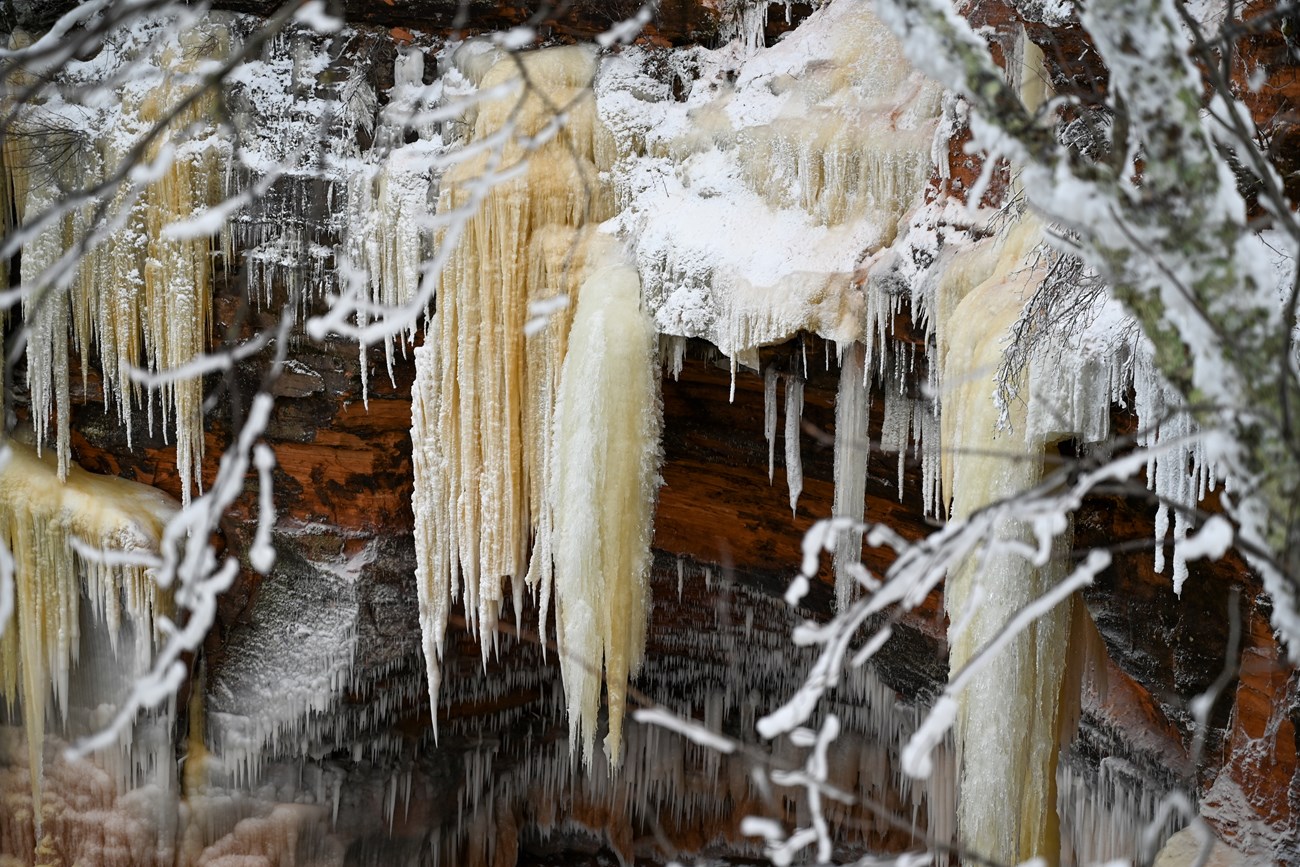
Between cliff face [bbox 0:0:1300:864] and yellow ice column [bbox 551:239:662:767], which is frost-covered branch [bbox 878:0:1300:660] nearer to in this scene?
cliff face [bbox 0:0:1300:864]

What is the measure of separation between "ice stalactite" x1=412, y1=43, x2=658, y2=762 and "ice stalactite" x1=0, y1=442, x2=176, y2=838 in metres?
2.32

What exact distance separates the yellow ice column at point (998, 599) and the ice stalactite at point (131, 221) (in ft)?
13.3

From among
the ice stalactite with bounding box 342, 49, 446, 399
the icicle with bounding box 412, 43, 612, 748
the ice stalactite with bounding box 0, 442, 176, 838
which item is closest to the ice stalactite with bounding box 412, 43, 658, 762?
the icicle with bounding box 412, 43, 612, 748

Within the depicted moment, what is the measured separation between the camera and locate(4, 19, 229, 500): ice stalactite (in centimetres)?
645

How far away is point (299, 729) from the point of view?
324 inches

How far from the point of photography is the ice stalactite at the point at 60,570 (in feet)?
24.1

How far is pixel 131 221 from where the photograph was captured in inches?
254

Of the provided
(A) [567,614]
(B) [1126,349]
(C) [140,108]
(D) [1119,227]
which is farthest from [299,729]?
(D) [1119,227]

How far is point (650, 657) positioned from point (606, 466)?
4.64 metres

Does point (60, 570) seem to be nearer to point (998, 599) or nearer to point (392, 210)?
point (392, 210)

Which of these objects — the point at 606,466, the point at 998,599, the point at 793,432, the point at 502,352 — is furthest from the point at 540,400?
the point at 998,599

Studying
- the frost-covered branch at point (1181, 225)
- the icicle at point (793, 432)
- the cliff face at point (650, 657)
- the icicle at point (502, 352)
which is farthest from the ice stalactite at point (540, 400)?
the frost-covered branch at point (1181, 225)

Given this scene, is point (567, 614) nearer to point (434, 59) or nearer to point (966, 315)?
point (966, 315)

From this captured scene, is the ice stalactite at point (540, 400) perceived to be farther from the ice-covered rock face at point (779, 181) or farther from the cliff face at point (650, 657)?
the cliff face at point (650, 657)
